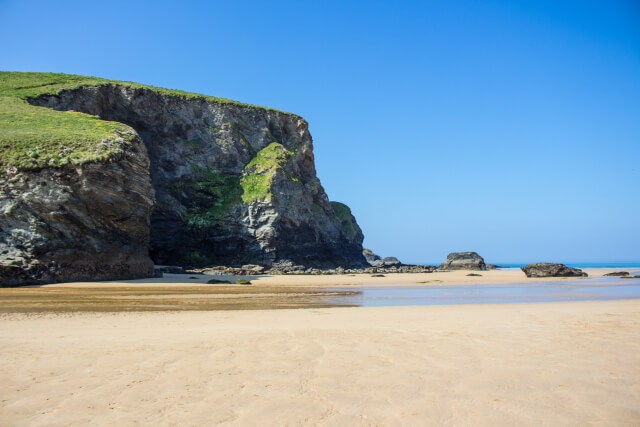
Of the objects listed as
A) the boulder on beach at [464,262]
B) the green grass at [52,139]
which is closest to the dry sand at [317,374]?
the green grass at [52,139]

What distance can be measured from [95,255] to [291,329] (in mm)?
20786

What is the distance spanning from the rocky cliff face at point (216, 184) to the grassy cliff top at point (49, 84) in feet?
2.50

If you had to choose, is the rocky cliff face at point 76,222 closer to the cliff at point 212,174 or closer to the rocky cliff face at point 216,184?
the cliff at point 212,174

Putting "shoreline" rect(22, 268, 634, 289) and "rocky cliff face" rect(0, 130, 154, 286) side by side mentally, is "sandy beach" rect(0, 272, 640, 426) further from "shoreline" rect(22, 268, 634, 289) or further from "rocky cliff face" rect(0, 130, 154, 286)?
"rocky cliff face" rect(0, 130, 154, 286)

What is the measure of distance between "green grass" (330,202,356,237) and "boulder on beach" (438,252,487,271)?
54.6 ft

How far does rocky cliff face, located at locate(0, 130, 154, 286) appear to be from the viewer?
69.6 feet

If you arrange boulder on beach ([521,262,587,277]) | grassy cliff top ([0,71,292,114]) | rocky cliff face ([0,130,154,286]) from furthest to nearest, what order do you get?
grassy cliff top ([0,71,292,114])
boulder on beach ([521,262,587,277])
rocky cliff face ([0,130,154,286])

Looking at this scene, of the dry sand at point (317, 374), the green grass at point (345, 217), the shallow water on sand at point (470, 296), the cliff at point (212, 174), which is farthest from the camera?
the green grass at point (345, 217)

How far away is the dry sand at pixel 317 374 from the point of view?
11.3 ft

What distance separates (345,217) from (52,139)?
5082 centimetres

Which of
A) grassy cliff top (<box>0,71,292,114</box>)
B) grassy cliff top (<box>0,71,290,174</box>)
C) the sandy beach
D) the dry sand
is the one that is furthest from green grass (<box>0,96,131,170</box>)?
the dry sand

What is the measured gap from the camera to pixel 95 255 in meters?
23.9

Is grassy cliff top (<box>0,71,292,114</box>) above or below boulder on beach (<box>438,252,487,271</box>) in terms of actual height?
above

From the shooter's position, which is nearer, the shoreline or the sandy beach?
the sandy beach
